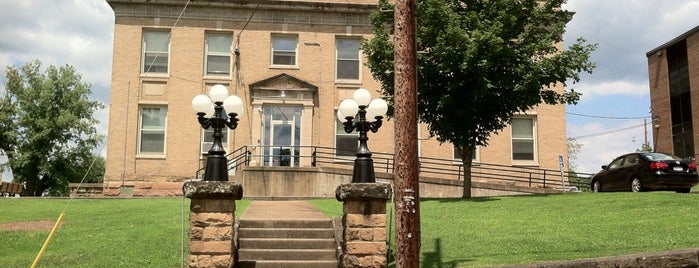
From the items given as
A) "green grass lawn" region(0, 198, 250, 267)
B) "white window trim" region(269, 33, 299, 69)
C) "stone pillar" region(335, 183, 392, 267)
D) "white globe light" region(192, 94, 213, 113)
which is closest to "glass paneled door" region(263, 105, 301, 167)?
"white window trim" region(269, 33, 299, 69)

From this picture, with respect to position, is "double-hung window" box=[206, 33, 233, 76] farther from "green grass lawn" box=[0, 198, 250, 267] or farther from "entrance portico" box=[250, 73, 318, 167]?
"green grass lawn" box=[0, 198, 250, 267]

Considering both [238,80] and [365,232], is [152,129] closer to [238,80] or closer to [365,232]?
[238,80]

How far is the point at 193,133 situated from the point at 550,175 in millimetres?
16489

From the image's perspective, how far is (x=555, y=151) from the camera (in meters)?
28.1

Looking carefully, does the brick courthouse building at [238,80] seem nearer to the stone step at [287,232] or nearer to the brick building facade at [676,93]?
the stone step at [287,232]

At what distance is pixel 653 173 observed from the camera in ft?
59.8

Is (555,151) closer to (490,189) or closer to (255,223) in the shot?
(490,189)

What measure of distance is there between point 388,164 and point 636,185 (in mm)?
10065

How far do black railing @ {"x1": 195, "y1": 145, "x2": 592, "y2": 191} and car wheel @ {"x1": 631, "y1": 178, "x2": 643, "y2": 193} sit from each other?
574 centimetres

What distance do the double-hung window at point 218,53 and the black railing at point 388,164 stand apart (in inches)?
154

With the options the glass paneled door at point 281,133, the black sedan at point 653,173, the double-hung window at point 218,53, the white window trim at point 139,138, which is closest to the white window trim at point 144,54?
the white window trim at point 139,138

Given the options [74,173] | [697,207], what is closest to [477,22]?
[697,207]

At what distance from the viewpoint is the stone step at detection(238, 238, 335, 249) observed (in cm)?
1100

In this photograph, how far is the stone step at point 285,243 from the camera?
11000 millimetres
